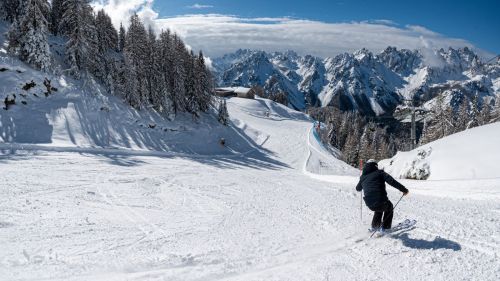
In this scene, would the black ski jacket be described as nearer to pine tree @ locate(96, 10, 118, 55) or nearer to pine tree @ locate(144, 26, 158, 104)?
pine tree @ locate(144, 26, 158, 104)

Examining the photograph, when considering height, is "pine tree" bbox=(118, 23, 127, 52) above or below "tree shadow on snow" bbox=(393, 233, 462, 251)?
above

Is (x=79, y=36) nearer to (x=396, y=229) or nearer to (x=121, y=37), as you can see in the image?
(x=396, y=229)

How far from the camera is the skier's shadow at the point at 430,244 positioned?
7783 mm

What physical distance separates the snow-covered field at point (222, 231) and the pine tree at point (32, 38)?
79.6ft

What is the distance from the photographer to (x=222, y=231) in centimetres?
993

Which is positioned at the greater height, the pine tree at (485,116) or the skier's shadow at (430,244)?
the pine tree at (485,116)

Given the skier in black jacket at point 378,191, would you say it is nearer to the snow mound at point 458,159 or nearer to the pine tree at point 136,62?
the snow mound at point 458,159

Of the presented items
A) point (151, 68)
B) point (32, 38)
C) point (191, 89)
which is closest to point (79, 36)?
point (32, 38)

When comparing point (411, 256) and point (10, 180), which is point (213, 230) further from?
point (10, 180)

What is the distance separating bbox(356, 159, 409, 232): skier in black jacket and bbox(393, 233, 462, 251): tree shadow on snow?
55cm

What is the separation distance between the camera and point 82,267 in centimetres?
710

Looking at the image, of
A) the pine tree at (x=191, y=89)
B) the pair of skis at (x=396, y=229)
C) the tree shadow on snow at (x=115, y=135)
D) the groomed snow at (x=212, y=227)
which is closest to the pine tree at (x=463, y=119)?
the tree shadow on snow at (x=115, y=135)

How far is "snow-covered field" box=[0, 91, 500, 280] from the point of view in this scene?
6977 mm

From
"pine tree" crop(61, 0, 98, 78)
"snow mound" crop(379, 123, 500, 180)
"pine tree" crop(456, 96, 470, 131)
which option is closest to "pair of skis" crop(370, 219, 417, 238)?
"snow mound" crop(379, 123, 500, 180)
